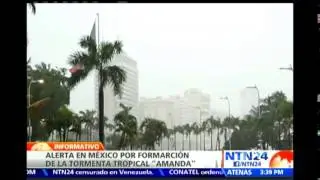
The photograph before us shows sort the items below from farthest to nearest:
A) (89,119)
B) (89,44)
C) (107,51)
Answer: (89,119)
(89,44)
(107,51)

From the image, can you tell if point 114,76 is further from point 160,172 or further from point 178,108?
point 178,108

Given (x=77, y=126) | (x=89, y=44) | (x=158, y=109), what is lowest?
(x=77, y=126)

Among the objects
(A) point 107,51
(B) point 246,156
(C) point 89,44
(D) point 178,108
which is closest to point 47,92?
(C) point 89,44

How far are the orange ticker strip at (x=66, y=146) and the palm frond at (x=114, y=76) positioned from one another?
101 inches

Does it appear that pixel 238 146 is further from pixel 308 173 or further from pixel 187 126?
pixel 308 173

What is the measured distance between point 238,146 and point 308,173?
24.9m

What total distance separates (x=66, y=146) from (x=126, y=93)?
4596 millimetres

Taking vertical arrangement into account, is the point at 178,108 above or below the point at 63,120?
above

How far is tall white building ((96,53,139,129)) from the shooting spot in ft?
83.7

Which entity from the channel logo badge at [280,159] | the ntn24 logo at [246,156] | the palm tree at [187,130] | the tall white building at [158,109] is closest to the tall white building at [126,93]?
the tall white building at [158,109]

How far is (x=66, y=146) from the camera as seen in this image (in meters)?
23.5

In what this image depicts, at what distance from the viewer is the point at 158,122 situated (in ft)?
89.0

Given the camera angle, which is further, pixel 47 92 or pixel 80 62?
pixel 47 92
